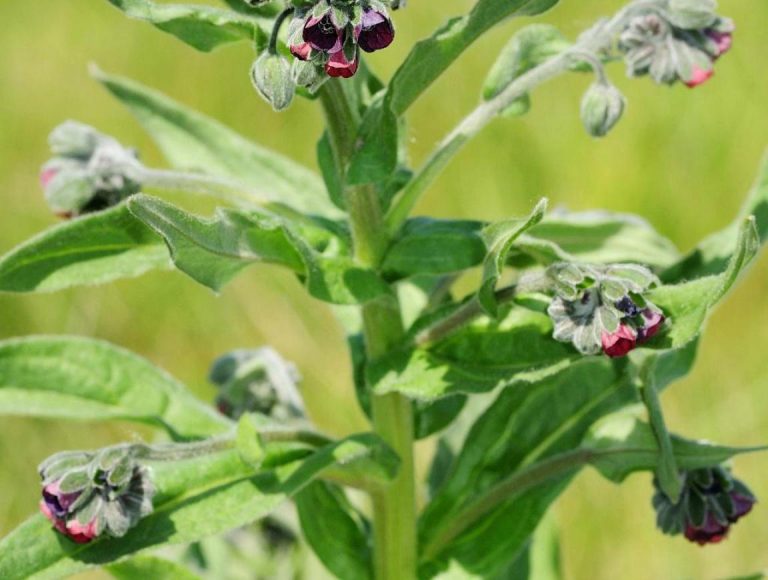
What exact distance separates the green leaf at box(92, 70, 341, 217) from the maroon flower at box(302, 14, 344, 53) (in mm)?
1138

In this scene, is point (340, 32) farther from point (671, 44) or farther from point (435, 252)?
point (671, 44)

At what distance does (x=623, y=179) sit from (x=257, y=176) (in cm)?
310

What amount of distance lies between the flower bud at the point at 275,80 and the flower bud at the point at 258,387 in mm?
1187

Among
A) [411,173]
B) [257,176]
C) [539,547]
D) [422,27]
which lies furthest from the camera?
[422,27]

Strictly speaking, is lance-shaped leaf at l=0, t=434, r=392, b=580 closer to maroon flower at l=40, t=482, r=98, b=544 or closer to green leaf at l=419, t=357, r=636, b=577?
maroon flower at l=40, t=482, r=98, b=544

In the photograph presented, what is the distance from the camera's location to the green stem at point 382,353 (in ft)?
7.97

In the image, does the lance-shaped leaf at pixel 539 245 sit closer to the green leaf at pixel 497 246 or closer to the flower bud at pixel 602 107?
the green leaf at pixel 497 246

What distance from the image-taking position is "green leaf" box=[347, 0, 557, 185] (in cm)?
232

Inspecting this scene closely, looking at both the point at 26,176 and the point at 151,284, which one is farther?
the point at 26,176

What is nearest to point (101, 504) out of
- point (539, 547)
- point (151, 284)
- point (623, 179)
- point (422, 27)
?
point (539, 547)

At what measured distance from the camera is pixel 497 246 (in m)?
2.25

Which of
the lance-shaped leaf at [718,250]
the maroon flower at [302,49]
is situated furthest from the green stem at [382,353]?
the lance-shaped leaf at [718,250]

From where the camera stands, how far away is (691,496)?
9.05 feet

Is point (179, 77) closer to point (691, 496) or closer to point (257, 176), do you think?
point (257, 176)
